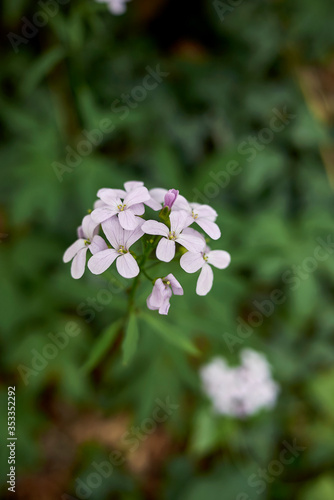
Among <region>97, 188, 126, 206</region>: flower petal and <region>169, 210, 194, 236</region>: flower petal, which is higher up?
<region>169, 210, 194, 236</region>: flower petal

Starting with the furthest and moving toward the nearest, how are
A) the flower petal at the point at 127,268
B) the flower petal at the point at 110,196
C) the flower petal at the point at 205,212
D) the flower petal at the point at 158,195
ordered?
the flower petal at the point at 158,195 → the flower petal at the point at 205,212 → the flower petal at the point at 110,196 → the flower petal at the point at 127,268

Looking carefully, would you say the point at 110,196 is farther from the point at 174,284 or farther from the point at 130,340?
the point at 130,340

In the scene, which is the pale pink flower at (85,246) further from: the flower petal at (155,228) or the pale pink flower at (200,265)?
the pale pink flower at (200,265)

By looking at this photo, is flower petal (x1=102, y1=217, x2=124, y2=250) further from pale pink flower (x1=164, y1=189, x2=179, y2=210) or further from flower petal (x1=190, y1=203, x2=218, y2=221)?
flower petal (x1=190, y1=203, x2=218, y2=221)

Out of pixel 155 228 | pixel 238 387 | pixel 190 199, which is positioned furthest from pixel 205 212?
pixel 238 387

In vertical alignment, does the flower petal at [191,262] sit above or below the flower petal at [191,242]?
below

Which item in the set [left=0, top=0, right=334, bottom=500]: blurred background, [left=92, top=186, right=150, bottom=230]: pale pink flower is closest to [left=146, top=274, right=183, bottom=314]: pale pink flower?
[left=92, top=186, right=150, bottom=230]: pale pink flower

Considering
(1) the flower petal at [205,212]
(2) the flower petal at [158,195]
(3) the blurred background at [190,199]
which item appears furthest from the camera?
(3) the blurred background at [190,199]

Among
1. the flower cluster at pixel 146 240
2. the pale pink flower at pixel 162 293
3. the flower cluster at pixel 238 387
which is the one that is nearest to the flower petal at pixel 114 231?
the flower cluster at pixel 146 240
